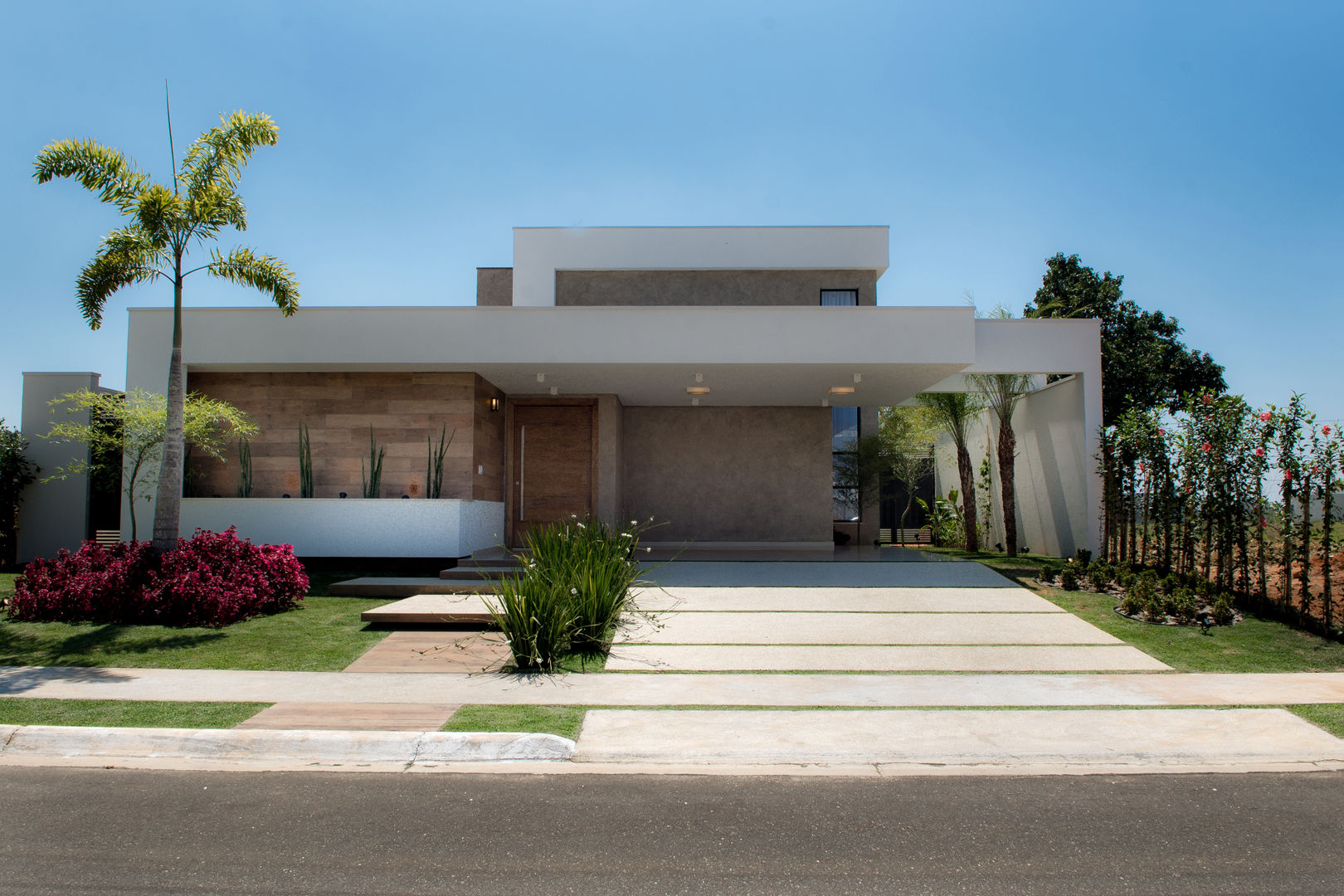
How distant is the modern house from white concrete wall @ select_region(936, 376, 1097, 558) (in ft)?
0.21

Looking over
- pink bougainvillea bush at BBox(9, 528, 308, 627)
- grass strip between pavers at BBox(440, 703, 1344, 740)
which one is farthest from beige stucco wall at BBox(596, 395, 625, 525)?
grass strip between pavers at BBox(440, 703, 1344, 740)

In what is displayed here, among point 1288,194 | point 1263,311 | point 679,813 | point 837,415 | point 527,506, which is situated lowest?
point 679,813

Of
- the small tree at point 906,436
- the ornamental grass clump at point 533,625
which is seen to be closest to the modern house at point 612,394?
the small tree at point 906,436

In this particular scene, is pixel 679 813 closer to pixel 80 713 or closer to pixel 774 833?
pixel 774 833

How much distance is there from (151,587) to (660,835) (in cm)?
718

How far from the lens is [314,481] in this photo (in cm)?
1227

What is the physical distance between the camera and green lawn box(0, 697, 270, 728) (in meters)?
5.07

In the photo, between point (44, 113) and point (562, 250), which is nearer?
point (44, 113)

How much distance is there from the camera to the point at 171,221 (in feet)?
28.1

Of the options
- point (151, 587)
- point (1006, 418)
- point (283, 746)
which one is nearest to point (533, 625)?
point (283, 746)

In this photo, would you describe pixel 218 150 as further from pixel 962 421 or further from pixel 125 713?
pixel 962 421

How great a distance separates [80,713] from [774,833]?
4.64 m

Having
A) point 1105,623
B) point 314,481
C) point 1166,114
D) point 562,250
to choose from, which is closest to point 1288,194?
point 1166,114

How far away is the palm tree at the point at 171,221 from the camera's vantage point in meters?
8.45
